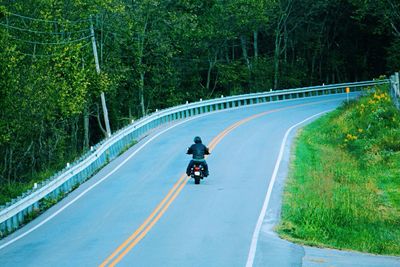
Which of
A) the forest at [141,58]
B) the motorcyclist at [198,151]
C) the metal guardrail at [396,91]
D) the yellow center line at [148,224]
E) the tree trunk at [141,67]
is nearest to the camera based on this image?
the yellow center line at [148,224]

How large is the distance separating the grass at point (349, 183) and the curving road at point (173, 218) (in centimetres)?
→ 80

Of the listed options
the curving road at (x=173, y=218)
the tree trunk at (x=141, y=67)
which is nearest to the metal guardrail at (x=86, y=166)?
the curving road at (x=173, y=218)

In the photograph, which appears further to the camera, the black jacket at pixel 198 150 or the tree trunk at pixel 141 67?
the tree trunk at pixel 141 67

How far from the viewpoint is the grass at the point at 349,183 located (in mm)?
18062

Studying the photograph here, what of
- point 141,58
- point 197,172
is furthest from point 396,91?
point 141,58

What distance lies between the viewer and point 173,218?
1958 centimetres

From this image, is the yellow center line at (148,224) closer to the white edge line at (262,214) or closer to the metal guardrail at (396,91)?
the white edge line at (262,214)

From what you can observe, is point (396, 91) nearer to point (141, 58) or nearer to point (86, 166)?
point (86, 166)

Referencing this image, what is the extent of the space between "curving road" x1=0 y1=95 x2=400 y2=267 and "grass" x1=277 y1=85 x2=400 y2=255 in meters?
0.80

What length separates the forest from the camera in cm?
3781

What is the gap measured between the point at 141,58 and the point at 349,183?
33584 millimetres

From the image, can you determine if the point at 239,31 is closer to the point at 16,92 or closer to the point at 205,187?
the point at 16,92

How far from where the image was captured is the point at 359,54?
76.0 m

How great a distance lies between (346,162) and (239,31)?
39.8 metres
